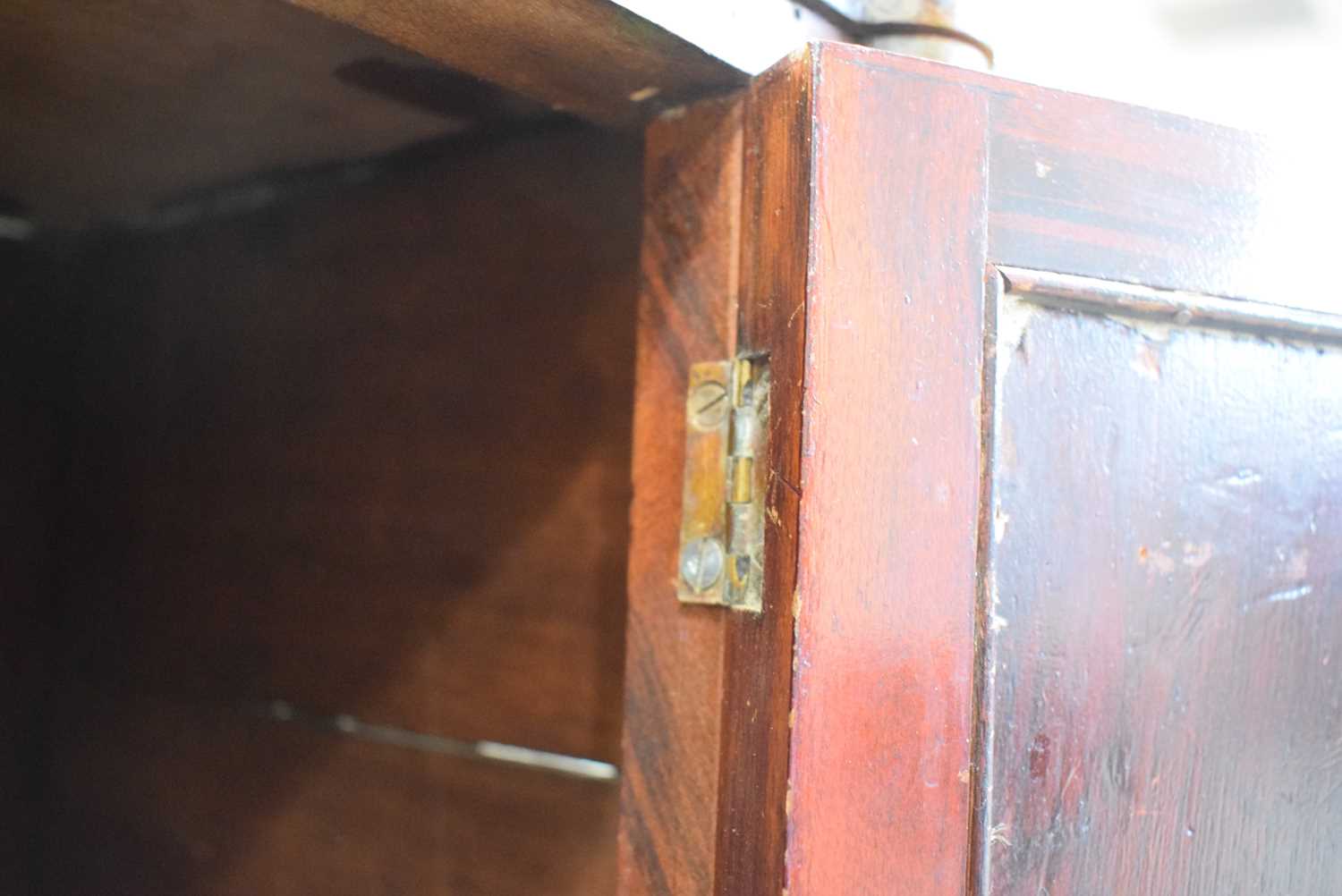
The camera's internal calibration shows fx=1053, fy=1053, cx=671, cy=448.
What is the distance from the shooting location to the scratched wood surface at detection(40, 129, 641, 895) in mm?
815

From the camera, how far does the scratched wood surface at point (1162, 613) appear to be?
1.62 feet

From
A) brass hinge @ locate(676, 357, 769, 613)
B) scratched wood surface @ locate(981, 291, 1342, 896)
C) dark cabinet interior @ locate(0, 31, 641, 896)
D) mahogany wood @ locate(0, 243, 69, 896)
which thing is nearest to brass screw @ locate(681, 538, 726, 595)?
brass hinge @ locate(676, 357, 769, 613)

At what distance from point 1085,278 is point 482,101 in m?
0.48

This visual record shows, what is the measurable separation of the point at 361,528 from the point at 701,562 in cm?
53

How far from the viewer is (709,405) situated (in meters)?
0.52

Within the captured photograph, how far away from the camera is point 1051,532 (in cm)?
50

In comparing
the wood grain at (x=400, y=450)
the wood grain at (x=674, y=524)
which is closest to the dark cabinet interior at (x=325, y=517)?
the wood grain at (x=400, y=450)

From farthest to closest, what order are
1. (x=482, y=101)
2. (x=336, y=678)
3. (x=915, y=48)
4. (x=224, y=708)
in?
1. (x=224, y=708)
2. (x=336, y=678)
3. (x=482, y=101)
4. (x=915, y=48)

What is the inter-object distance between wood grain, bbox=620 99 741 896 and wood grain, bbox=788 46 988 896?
0.07 metres

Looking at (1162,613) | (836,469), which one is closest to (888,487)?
(836,469)

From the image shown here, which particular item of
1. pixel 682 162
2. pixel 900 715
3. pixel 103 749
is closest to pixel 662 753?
pixel 900 715

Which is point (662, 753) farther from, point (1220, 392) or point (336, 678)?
point (336, 678)

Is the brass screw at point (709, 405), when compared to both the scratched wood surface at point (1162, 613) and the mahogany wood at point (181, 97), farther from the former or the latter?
the mahogany wood at point (181, 97)

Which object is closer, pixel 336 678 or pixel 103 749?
pixel 336 678
